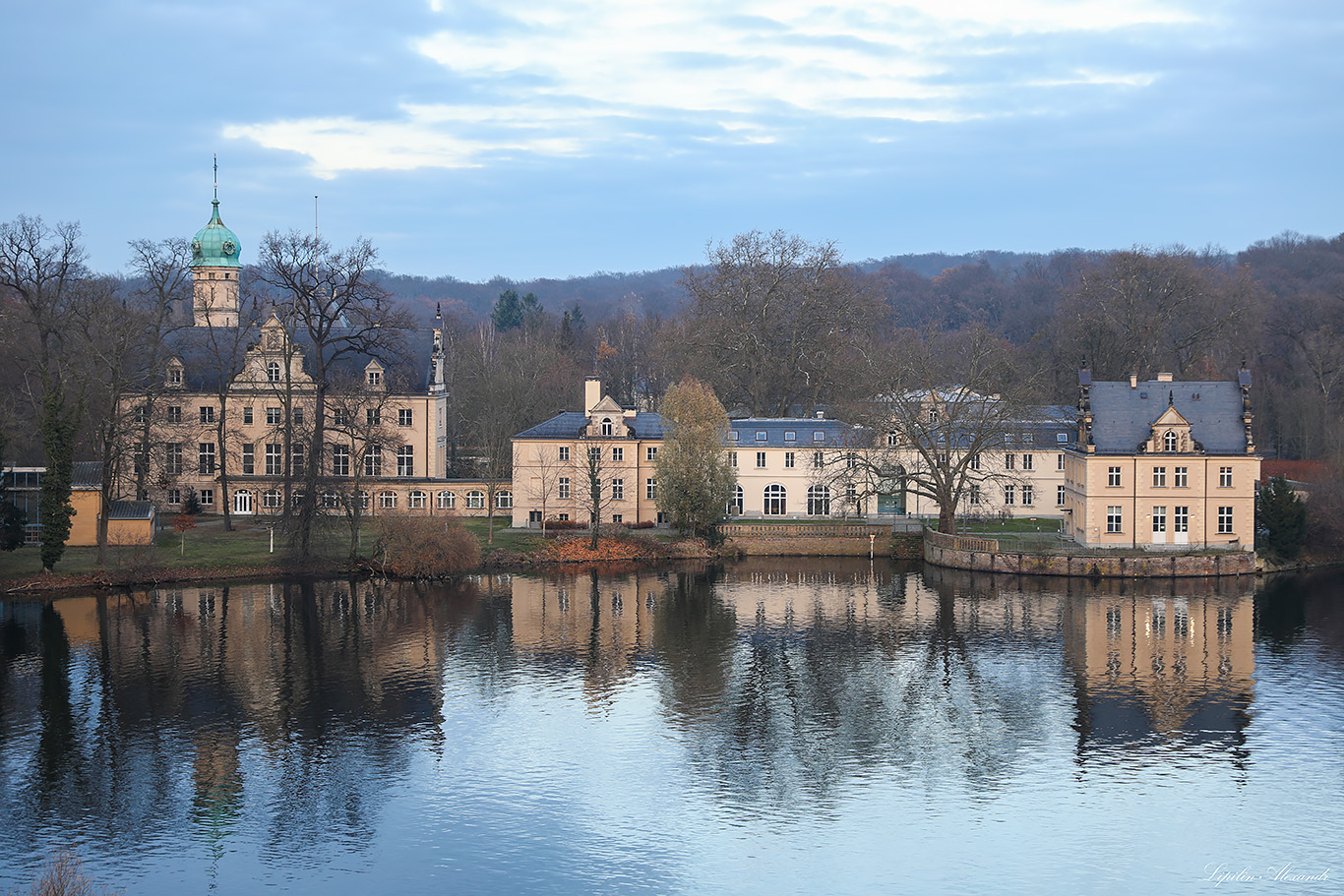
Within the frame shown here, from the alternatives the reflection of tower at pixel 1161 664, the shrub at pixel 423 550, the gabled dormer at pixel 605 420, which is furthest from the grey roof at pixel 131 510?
the reflection of tower at pixel 1161 664

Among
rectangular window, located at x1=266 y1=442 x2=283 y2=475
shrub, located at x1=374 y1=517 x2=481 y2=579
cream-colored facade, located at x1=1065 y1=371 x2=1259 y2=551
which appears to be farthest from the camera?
rectangular window, located at x1=266 y1=442 x2=283 y2=475

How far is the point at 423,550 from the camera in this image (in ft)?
166

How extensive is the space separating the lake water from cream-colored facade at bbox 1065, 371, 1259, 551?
20.5 feet

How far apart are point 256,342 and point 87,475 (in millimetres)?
13918

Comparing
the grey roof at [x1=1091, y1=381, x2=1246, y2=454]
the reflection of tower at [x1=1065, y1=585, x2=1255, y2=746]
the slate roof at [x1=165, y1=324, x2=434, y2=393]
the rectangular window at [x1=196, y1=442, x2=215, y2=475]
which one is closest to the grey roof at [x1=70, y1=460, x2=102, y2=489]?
the rectangular window at [x1=196, y1=442, x2=215, y2=475]

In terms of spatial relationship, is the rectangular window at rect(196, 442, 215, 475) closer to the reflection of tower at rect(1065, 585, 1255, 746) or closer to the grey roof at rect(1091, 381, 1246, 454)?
the reflection of tower at rect(1065, 585, 1255, 746)

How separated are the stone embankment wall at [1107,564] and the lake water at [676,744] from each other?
3.67 meters

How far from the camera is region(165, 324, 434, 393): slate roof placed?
6519 centimetres

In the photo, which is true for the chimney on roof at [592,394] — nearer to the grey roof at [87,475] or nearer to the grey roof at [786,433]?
the grey roof at [786,433]

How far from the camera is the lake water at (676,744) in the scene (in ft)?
76.1

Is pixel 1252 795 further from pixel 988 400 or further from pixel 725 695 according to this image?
pixel 988 400

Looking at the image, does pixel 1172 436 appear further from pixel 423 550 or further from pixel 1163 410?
pixel 423 550

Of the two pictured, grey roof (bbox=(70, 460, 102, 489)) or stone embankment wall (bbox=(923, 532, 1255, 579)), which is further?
grey roof (bbox=(70, 460, 102, 489))

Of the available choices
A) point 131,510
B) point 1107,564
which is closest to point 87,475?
point 131,510
